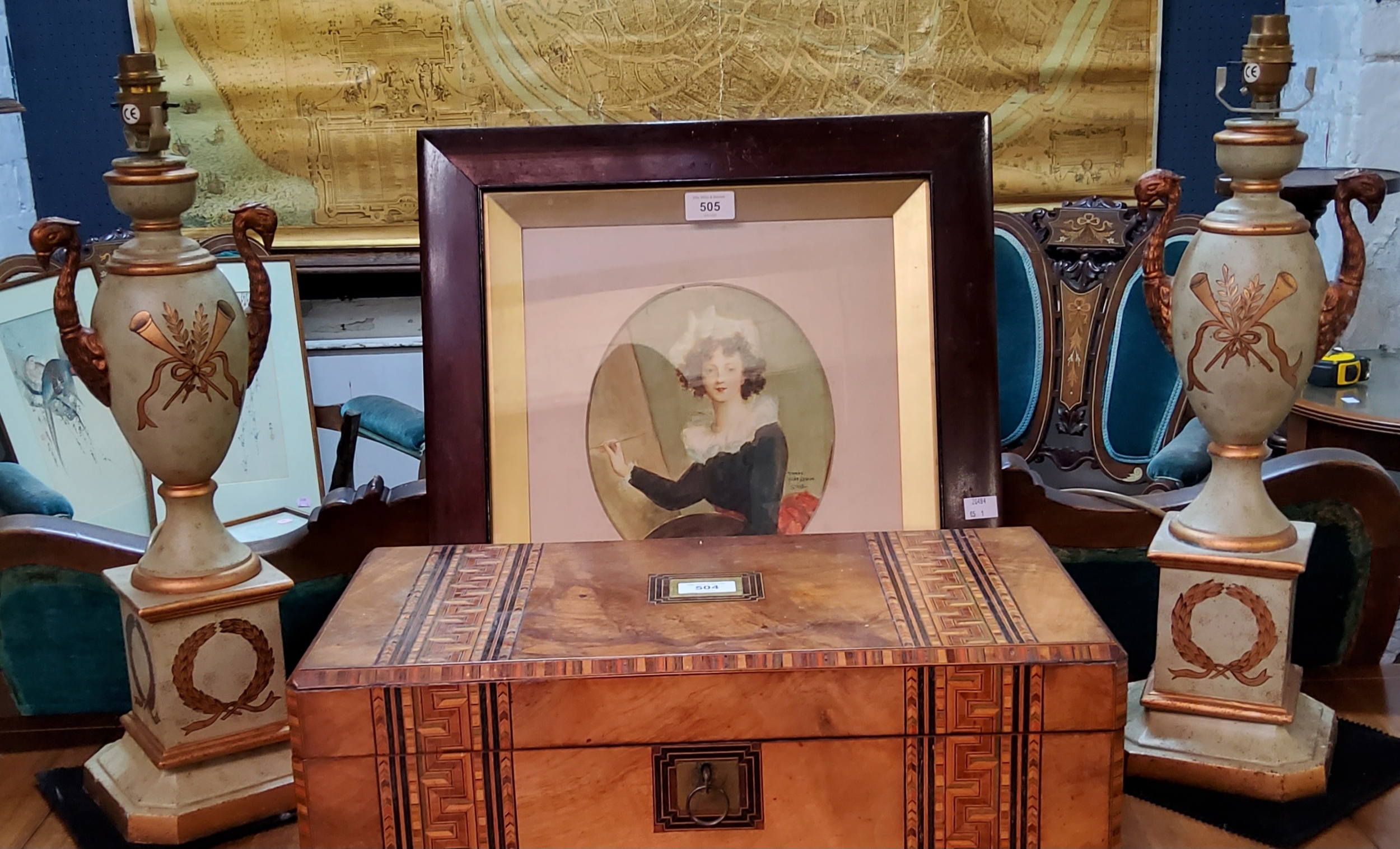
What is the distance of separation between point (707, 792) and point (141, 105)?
71 centimetres

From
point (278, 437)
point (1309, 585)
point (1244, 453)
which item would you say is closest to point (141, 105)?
point (1244, 453)

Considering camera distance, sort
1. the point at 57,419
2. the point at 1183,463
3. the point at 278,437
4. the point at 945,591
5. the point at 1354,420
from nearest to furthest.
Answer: the point at 945,591, the point at 1183,463, the point at 57,419, the point at 1354,420, the point at 278,437

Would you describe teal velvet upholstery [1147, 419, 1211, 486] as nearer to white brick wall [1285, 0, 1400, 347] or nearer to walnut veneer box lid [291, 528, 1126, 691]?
walnut veneer box lid [291, 528, 1126, 691]

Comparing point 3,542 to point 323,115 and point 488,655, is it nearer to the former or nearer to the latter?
point 488,655

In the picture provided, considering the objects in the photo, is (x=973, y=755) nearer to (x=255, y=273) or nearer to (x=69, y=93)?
(x=255, y=273)

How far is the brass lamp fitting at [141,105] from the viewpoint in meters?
1.05

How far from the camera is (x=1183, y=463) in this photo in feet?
6.31

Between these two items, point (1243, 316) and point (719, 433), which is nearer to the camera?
point (1243, 316)

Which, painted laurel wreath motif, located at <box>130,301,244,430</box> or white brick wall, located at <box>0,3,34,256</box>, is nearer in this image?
painted laurel wreath motif, located at <box>130,301,244,430</box>

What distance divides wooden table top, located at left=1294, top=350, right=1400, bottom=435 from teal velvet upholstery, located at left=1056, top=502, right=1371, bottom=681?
867 millimetres

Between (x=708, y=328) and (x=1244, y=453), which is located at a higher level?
(x=708, y=328)

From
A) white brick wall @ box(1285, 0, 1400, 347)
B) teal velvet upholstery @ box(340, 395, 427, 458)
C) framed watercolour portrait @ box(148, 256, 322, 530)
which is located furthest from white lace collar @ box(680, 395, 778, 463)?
white brick wall @ box(1285, 0, 1400, 347)

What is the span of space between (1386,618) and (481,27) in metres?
2.24

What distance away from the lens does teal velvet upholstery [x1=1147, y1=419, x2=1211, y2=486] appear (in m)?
1.92
